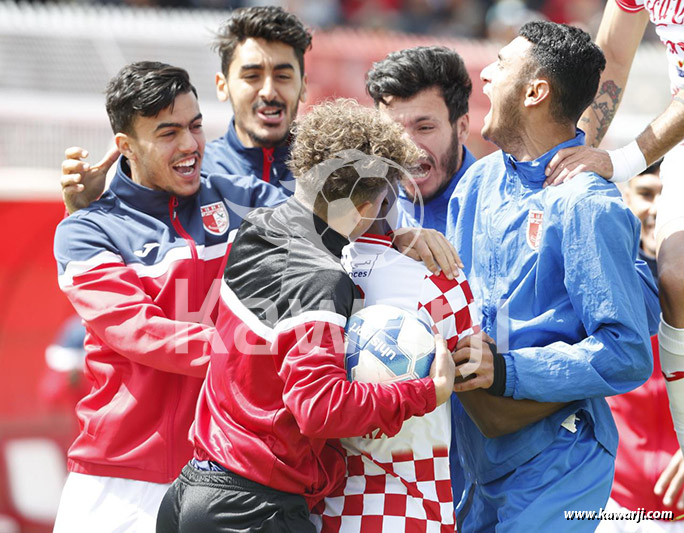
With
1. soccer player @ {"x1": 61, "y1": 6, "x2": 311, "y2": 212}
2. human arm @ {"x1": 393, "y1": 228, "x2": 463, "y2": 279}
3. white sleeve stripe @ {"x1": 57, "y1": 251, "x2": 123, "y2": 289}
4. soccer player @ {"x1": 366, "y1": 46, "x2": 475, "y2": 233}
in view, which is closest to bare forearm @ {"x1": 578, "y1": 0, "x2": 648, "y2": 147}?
soccer player @ {"x1": 366, "y1": 46, "x2": 475, "y2": 233}

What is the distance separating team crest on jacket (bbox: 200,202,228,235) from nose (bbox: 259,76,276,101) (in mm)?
1031

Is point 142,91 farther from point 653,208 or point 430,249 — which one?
point 653,208

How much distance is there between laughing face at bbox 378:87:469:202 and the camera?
449 centimetres

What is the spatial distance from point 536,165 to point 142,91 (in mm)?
1727

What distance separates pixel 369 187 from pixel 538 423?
1123 millimetres

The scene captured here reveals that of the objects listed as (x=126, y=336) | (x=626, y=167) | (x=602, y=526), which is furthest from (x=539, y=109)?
(x=602, y=526)

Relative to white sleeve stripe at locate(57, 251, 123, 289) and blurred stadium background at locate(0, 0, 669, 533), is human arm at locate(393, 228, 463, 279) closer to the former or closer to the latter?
white sleeve stripe at locate(57, 251, 123, 289)

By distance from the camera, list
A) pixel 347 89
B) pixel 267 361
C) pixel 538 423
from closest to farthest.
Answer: pixel 267 361 → pixel 538 423 → pixel 347 89

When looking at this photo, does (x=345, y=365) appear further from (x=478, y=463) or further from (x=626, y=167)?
(x=626, y=167)

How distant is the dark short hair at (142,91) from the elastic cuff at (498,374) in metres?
1.81

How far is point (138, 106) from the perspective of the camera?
4098 mm

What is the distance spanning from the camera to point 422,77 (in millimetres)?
4562

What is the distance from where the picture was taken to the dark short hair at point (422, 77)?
4562mm

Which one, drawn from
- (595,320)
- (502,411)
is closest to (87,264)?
(502,411)
